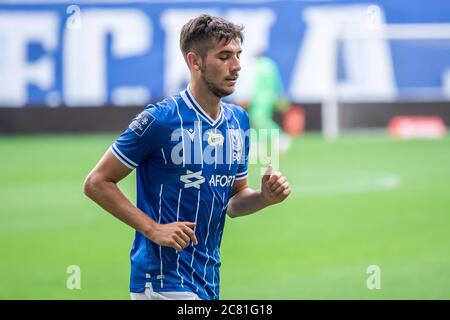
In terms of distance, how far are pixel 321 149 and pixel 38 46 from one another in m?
9.77

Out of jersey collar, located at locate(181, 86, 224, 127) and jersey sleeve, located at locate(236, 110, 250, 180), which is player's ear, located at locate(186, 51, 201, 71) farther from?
jersey sleeve, located at locate(236, 110, 250, 180)

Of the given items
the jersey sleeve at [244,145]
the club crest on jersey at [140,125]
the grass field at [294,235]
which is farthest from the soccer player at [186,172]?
the grass field at [294,235]

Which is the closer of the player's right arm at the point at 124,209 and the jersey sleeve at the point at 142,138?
the player's right arm at the point at 124,209

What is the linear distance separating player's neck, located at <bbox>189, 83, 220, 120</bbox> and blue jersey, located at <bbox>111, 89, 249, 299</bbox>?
1.0 inches

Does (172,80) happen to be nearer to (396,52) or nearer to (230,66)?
(396,52)

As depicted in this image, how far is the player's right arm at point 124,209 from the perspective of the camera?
14.7 ft

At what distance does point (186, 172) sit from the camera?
475cm

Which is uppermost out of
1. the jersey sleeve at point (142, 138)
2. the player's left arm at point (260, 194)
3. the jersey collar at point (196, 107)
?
the jersey collar at point (196, 107)

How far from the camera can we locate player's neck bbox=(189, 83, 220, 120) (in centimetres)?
482

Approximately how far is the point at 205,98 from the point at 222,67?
0.20m

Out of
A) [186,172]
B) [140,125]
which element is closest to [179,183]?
[186,172]

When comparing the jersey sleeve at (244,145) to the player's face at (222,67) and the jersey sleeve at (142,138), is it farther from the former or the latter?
the jersey sleeve at (142,138)

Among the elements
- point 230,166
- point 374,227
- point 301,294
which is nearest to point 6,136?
point 374,227
